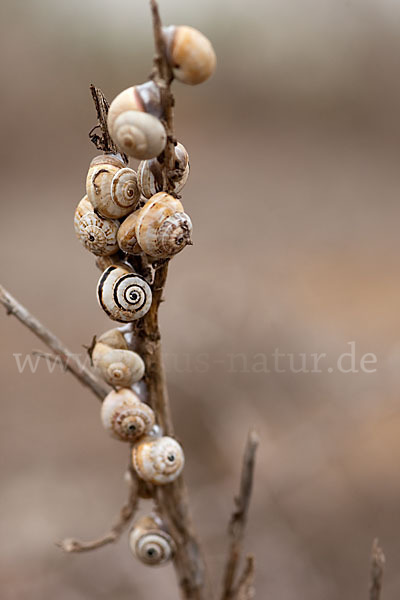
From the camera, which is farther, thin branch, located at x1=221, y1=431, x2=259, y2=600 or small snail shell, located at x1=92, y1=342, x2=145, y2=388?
thin branch, located at x1=221, y1=431, x2=259, y2=600

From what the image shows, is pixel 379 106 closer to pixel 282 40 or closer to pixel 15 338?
pixel 282 40

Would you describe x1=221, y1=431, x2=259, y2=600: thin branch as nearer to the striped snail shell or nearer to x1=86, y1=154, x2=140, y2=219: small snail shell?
the striped snail shell

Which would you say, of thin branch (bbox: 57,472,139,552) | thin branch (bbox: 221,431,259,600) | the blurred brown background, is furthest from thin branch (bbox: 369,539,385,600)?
the blurred brown background

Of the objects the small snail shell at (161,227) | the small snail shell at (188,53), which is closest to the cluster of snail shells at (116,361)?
the small snail shell at (161,227)

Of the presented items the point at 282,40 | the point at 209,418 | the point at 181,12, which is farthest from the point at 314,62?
the point at 209,418

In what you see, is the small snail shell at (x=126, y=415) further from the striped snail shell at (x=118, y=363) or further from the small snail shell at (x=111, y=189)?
the small snail shell at (x=111, y=189)
